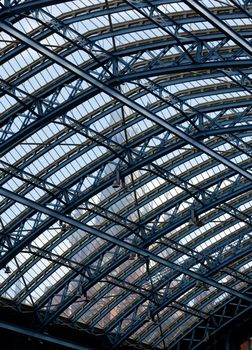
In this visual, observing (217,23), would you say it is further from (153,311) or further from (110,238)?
(153,311)

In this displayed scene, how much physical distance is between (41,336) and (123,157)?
12625 millimetres

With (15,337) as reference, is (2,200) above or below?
above

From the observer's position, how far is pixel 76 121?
33375 mm

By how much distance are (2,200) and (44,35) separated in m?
10.00

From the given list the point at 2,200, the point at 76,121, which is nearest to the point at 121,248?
the point at 2,200

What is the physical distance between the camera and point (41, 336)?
43531 mm

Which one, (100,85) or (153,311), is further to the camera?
(153,311)

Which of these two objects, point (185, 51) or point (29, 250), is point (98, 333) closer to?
point (29, 250)

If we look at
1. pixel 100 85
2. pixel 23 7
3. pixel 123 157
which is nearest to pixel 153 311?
pixel 123 157

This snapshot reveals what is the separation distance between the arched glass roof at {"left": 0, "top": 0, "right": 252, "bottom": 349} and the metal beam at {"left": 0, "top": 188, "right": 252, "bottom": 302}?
86mm

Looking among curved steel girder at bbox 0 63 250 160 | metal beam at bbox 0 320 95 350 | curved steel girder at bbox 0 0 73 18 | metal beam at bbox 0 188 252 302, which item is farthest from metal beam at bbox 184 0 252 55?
metal beam at bbox 0 320 95 350

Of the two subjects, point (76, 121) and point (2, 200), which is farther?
point (2, 200)

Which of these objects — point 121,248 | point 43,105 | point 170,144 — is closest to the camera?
point 43,105

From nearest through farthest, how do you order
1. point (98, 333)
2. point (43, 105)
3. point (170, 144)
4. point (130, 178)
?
point (43, 105) < point (170, 144) < point (130, 178) < point (98, 333)
